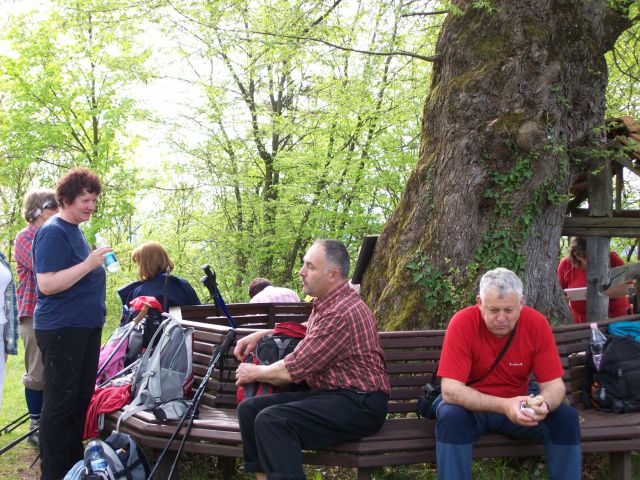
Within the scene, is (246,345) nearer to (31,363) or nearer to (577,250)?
(31,363)

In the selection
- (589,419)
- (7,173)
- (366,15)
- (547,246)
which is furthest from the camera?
(7,173)

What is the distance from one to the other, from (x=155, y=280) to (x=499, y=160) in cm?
320

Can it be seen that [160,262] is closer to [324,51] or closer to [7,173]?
[324,51]

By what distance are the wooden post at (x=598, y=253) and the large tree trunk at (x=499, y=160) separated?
141 centimetres

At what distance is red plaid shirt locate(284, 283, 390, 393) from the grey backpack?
3.31 ft

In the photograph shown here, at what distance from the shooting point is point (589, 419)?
4.66 m

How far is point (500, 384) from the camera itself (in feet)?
13.8

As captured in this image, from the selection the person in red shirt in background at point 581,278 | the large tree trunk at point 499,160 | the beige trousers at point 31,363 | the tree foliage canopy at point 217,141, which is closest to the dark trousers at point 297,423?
the large tree trunk at point 499,160

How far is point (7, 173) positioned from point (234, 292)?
640 centimetres

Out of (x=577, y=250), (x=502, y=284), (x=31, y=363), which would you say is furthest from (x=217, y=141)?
(x=502, y=284)

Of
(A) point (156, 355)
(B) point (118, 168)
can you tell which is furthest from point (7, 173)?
(A) point (156, 355)

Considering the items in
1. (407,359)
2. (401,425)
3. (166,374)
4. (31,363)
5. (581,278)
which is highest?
(581,278)

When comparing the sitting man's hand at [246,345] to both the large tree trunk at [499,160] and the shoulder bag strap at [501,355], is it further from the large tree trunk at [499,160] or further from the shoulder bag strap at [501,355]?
the large tree trunk at [499,160]

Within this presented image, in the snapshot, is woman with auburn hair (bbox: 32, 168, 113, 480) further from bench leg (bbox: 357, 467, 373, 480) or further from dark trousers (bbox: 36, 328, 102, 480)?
bench leg (bbox: 357, 467, 373, 480)
